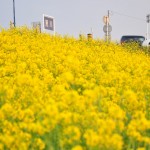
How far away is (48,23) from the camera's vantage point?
15.3m

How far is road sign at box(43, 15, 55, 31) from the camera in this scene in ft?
49.2

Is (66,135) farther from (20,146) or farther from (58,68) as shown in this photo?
(58,68)

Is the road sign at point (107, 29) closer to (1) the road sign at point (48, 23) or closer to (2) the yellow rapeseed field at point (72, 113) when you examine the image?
(1) the road sign at point (48, 23)

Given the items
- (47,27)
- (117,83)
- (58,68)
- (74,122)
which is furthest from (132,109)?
(47,27)

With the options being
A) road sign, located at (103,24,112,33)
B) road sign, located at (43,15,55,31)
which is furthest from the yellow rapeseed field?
road sign, located at (103,24,112,33)

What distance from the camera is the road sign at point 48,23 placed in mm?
14987

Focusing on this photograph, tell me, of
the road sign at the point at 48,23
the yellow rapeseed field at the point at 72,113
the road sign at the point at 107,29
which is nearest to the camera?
the yellow rapeseed field at the point at 72,113

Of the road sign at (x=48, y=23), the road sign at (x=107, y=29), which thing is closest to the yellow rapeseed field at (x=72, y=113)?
the road sign at (x=48, y=23)

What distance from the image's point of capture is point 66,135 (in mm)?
3646

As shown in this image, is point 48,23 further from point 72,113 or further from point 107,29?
point 72,113

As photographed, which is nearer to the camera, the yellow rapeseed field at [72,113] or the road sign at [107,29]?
the yellow rapeseed field at [72,113]

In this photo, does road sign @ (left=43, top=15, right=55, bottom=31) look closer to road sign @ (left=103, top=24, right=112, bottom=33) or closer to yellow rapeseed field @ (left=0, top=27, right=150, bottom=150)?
yellow rapeseed field @ (left=0, top=27, right=150, bottom=150)

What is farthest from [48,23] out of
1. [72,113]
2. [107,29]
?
[72,113]

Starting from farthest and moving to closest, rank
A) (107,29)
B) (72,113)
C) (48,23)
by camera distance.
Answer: (107,29), (48,23), (72,113)
